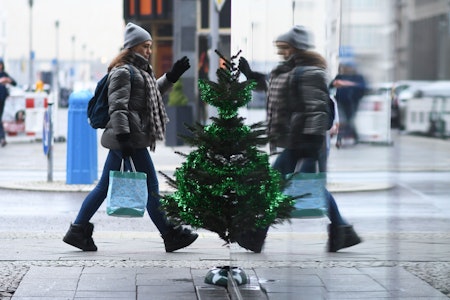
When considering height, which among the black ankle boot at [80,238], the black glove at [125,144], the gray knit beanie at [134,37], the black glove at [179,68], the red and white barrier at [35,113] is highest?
the gray knit beanie at [134,37]

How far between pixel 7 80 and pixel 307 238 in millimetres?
20771

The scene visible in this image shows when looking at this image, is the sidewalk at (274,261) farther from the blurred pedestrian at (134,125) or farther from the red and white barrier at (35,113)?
the red and white barrier at (35,113)

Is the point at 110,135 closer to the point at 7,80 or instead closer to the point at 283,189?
the point at 283,189

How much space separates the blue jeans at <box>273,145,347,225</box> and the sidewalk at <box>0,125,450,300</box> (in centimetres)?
10

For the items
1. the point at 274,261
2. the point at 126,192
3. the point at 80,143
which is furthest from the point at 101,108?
the point at 80,143

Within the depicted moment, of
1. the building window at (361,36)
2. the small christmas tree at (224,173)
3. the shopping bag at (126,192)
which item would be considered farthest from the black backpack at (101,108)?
the building window at (361,36)

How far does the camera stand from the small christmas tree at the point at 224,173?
20.9 feet

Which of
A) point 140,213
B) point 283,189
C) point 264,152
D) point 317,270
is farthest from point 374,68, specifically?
point 140,213

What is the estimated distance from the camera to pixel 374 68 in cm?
308

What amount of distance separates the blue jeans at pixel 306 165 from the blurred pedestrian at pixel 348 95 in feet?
2.18

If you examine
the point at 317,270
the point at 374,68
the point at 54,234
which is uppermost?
the point at 374,68

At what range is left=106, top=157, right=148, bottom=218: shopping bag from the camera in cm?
818

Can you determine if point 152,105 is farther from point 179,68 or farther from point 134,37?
point 134,37

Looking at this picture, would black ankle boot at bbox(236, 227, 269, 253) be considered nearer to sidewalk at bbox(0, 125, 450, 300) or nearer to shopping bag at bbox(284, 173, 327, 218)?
sidewalk at bbox(0, 125, 450, 300)
